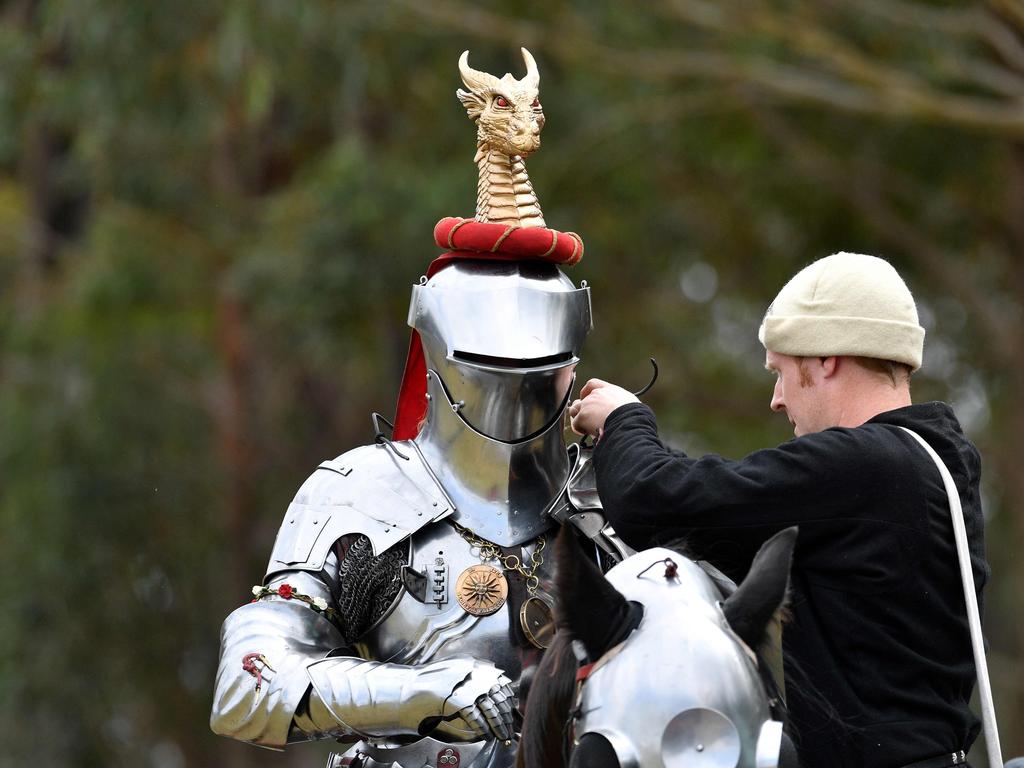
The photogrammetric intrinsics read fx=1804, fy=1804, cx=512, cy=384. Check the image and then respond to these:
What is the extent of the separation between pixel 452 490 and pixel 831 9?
1038 cm

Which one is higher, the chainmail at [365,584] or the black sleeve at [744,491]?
the black sleeve at [744,491]

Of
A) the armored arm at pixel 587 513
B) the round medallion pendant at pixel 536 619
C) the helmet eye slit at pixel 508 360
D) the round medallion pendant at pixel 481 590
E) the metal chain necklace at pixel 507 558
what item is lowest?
the round medallion pendant at pixel 536 619

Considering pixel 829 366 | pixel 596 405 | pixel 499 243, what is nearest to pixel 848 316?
pixel 829 366

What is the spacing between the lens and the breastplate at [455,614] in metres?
4.41

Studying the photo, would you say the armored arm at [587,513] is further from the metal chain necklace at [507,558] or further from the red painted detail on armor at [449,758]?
the red painted detail on armor at [449,758]

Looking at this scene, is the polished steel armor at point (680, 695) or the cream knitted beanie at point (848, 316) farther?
the cream knitted beanie at point (848, 316)

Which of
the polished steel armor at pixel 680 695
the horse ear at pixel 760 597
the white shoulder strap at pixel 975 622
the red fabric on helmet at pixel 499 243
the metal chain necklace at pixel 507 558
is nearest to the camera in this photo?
the polished steel armor at pixel 680 695

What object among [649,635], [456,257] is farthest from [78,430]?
[649,635]

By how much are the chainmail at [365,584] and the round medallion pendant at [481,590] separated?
16 cm

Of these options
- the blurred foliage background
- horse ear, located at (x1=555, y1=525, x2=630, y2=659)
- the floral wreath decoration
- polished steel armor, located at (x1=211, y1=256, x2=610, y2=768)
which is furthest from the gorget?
the blurred foliage background

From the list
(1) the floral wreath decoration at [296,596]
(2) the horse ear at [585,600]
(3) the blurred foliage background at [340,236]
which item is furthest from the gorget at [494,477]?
(3) the blurred foliage background at [340,236]

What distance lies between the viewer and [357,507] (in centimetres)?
449

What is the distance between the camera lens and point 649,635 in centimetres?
339

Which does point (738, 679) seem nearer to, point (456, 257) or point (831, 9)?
point (456, 257)
